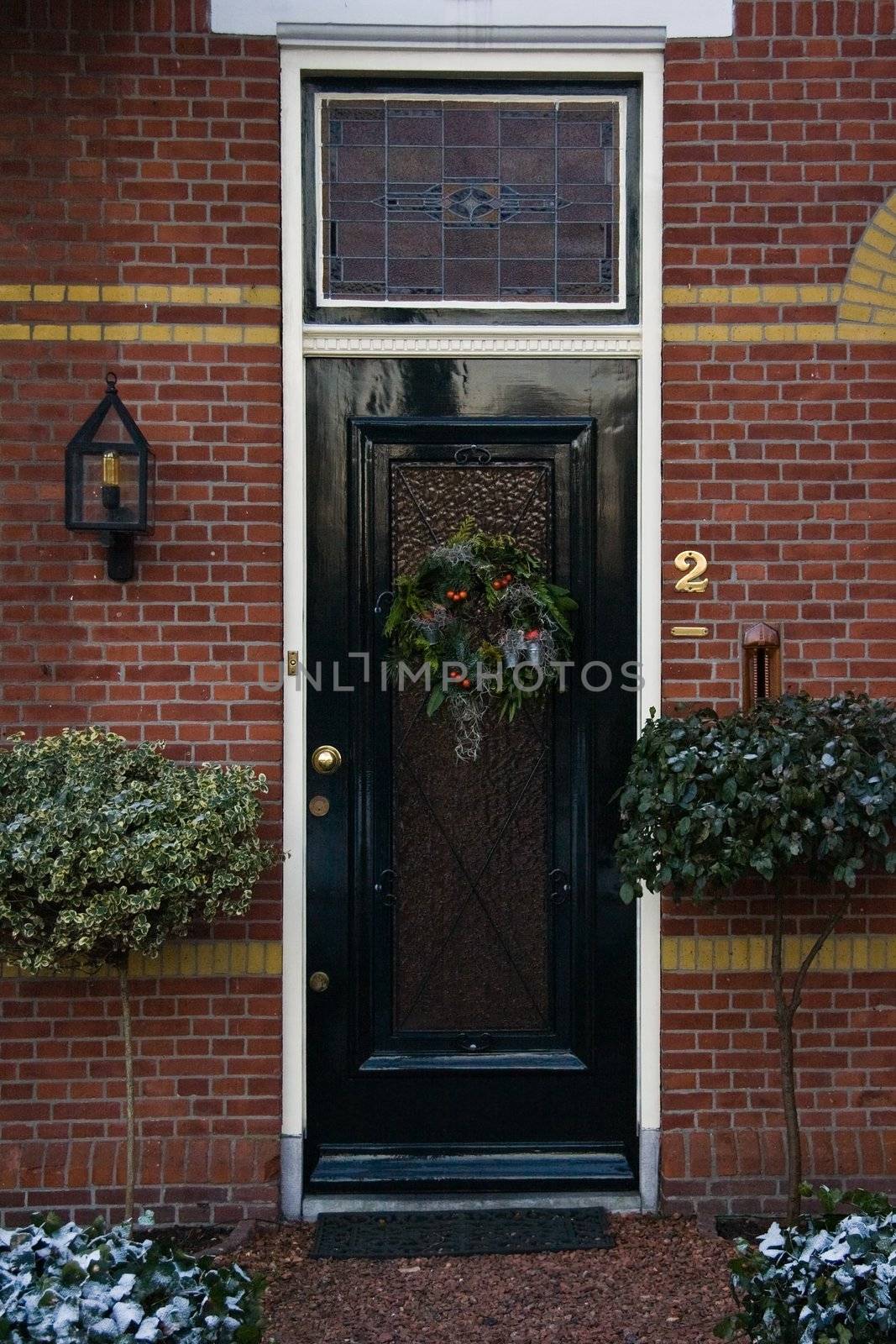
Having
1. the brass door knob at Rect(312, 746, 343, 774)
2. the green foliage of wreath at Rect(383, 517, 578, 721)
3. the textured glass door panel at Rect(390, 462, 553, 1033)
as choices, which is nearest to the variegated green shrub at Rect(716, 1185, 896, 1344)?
the textured glass door panel at Rect(390, 462, 553, 1033)

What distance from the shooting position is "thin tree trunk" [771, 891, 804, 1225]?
3.92 meters

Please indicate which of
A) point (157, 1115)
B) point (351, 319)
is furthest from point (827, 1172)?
point (351, 319)

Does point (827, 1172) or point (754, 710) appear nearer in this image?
point (754, 710)

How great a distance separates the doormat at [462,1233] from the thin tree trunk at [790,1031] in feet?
2.04

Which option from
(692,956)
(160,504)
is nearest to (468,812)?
(692,956)

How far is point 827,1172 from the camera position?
422cm

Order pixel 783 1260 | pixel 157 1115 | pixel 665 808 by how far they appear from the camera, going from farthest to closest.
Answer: pixel 157 1115 < pixel 665 808 < pixel 783 1260

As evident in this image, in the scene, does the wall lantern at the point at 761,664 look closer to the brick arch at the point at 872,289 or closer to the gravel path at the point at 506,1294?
the brick arch at the point at 872,289

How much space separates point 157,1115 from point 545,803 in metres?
1.69

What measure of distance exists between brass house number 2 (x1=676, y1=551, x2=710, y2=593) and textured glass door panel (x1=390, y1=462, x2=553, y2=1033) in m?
0.47

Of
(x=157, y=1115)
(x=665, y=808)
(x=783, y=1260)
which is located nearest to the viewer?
(x=783, y=1260)

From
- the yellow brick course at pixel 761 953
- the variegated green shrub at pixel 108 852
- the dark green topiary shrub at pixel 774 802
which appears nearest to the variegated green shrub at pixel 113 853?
the variegated green shrub at pixel 108 852

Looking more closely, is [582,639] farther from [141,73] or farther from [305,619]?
[141,73]

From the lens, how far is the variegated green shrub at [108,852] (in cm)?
354
